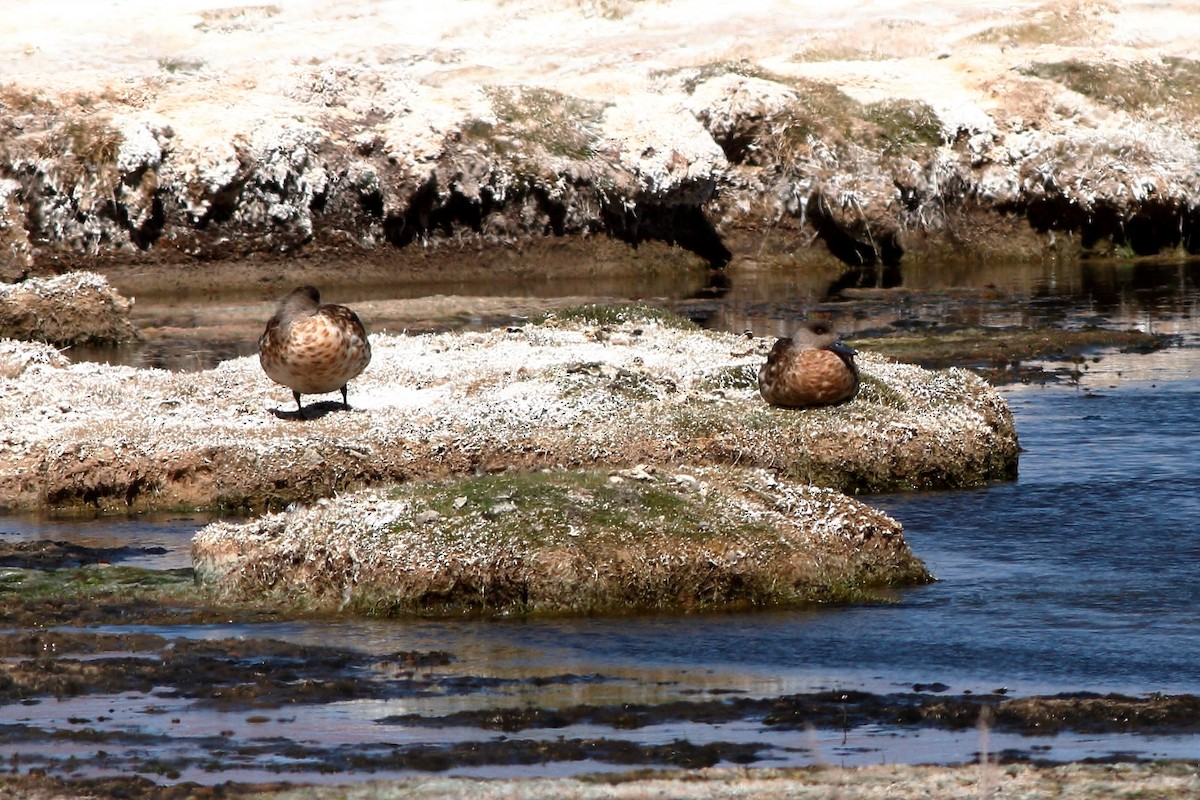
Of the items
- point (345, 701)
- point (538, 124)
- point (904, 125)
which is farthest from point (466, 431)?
point (904, 125)

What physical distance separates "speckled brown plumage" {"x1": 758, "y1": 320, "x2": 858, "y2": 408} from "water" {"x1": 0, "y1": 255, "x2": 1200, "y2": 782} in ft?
4.24

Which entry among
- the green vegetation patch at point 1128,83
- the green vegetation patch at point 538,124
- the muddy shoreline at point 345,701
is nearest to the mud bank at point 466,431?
the muddy shoreline at point 345,701

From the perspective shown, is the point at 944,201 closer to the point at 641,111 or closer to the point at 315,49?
the point at 641,111

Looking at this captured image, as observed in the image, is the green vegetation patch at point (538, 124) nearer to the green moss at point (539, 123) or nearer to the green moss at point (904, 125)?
the green moss at point (539, 123)

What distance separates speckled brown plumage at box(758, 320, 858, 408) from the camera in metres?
16.5

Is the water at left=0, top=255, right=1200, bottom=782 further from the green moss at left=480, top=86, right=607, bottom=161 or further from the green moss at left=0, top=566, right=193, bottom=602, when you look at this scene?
the green moss at left=480, top=86, right=607, bottom=161

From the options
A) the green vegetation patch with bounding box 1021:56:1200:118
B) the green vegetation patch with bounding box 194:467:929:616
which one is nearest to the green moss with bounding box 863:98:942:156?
the green vegetation patch with bounding box 1021:56:1200:118

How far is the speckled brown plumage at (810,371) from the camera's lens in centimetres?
1655

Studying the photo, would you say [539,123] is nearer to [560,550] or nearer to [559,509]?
[559,509]

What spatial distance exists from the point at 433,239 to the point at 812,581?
1112 inches

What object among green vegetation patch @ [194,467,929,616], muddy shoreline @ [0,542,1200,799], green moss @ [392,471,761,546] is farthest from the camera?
green moss @ [392,471,761,546]

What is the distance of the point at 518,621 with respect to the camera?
37.4 feet

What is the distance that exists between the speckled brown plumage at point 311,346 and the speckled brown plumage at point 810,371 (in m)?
3.75

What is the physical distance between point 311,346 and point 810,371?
4.46 m
